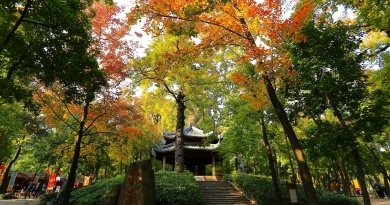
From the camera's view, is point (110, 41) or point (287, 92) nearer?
point (287, 92)

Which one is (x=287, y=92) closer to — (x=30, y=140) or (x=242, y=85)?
(x=242, y=85)

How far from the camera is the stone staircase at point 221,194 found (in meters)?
14.0

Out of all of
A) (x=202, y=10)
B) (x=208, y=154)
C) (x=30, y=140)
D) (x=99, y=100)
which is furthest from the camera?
(x=30, y=140)

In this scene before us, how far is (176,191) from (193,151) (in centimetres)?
945

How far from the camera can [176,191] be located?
1138 cm

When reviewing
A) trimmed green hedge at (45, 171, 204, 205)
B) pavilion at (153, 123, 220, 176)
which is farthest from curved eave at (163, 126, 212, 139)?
trimmed green hedge at (45, 171, 204, 205)

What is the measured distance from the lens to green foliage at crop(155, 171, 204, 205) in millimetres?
10866

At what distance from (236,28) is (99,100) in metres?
8.85

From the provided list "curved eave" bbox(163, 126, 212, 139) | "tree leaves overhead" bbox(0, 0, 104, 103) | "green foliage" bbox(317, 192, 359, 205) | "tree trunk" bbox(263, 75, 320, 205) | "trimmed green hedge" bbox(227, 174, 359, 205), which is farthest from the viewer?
"curved eave" bbox(163, 126, 212, 139)

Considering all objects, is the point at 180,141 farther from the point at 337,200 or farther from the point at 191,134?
the point at 337,200

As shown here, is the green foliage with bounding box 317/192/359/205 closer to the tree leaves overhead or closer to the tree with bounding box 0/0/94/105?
the tree leaves overhead

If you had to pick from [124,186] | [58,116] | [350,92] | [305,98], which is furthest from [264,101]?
[58,116]

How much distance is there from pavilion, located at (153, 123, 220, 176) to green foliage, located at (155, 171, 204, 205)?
22.3 ft

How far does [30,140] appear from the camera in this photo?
74.3ft
